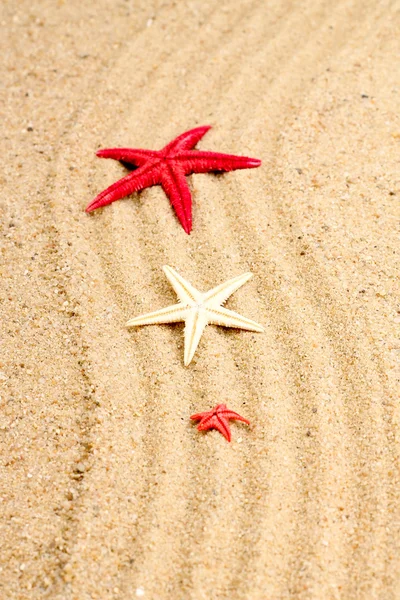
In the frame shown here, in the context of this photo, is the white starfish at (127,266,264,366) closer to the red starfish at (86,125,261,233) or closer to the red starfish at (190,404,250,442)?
the red starfish at (190,404,250,442)

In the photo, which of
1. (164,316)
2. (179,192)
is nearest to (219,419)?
(164,316)

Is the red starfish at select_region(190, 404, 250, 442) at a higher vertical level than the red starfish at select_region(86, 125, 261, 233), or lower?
lower

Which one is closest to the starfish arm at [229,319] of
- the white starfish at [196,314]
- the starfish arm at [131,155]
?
the white starfish at [196,314]

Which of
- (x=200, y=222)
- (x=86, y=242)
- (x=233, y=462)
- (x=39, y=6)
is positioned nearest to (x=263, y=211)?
(x=200, y=222)

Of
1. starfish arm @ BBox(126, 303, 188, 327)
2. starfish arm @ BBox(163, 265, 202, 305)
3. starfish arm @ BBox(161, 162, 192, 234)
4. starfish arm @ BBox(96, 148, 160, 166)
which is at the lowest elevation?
starfish arm @ BBox(126, 303, 188, 327)

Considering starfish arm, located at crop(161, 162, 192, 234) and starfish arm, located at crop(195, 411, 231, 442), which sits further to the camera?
starfish arm, located at crop(161, 162, 192, 234)

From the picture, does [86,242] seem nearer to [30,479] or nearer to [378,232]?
[30,479]

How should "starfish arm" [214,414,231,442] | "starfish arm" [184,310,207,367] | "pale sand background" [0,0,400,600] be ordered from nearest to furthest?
"pale sand background" [0,0,400,600] < "starfish arm" [214,414,231,442] < "starfish arm" [184,310,207,367]

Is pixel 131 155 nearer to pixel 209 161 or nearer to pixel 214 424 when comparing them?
pixel 209 161

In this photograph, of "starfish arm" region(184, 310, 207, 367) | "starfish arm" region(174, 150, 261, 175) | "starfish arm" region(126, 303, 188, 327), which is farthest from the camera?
"starfish arm" region(174, 150, 261, 175)

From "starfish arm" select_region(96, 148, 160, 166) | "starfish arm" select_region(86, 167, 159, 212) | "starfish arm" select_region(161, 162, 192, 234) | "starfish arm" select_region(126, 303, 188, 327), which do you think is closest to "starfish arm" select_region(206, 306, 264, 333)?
"starfish arm" select_region(126, 303, 188, 327)
